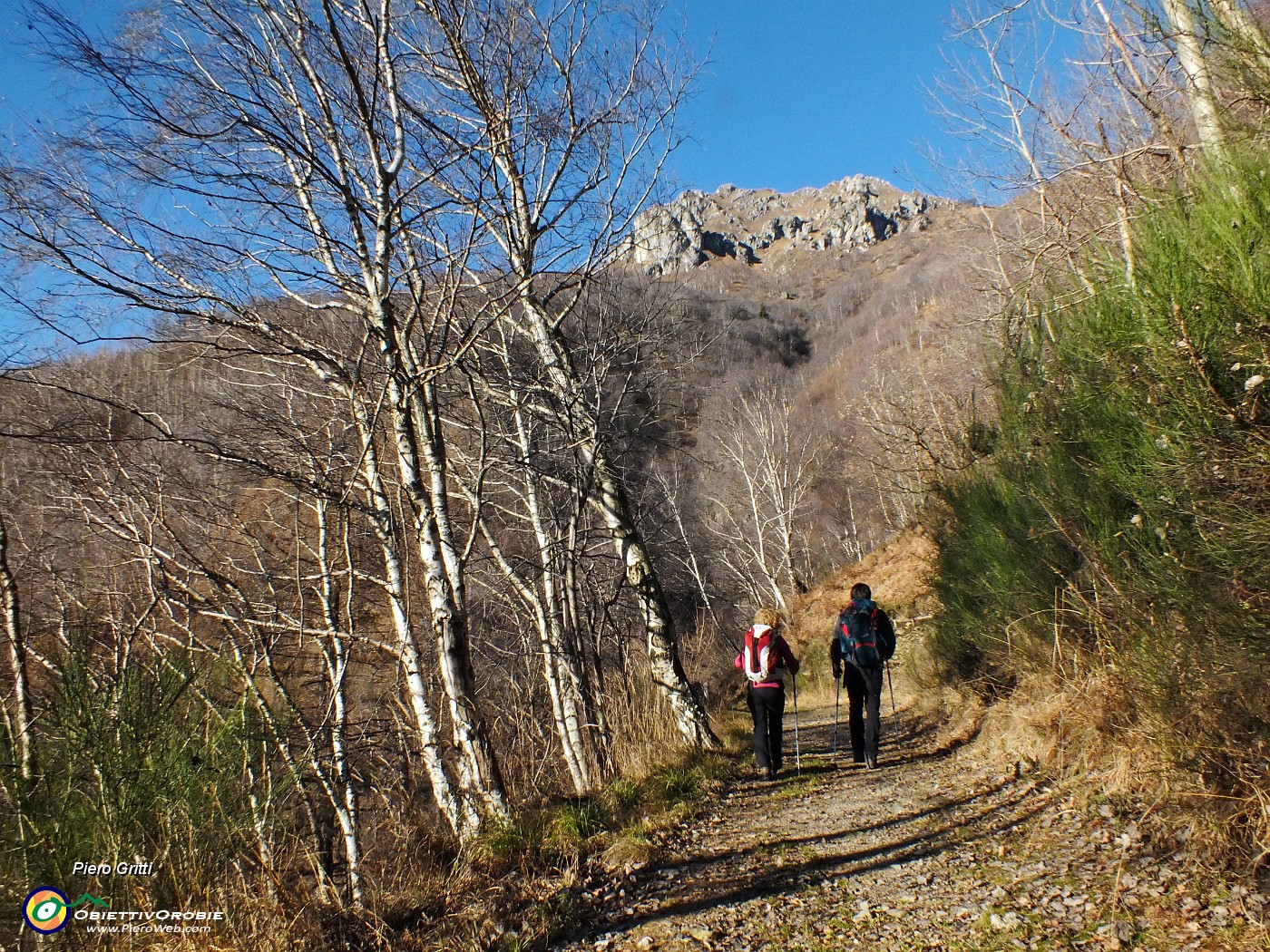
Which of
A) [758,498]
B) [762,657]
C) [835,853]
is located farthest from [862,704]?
[758,498]

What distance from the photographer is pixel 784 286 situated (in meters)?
41.9

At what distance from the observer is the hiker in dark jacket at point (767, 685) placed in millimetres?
6043

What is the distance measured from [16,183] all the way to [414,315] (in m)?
1.89

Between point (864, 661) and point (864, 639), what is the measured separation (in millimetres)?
197

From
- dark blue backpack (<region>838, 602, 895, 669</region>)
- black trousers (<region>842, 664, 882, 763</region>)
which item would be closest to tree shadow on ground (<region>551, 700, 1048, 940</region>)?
black trousers (<region>842, 664, 882, 763</region>)

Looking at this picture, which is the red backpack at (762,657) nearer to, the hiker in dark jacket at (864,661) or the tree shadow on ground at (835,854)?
the hiker in dark jacket at (864,661)

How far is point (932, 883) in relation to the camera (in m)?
3.44

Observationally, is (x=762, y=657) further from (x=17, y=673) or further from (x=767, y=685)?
(x=17, y=673)

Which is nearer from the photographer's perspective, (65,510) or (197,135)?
(197,135)

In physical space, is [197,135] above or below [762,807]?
above

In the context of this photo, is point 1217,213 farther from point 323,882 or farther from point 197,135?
point 323,882

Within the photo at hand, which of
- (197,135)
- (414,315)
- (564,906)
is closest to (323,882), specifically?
(564,906)

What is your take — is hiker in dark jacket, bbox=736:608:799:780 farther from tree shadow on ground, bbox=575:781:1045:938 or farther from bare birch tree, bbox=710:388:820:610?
bare birch tree, bbox=710:388:820:610

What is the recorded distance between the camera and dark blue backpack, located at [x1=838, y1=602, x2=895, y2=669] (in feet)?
20.6
